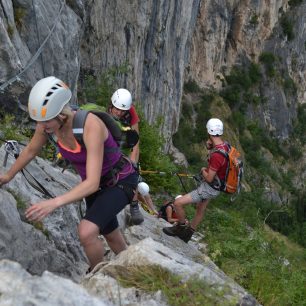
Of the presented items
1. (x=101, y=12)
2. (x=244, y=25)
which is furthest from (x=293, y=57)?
(x=101, y=12)

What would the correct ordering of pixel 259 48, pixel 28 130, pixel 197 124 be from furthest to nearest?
1. pixel 259 48
2. pixel 197 124
3. pixel 28 130

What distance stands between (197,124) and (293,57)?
68.5ft

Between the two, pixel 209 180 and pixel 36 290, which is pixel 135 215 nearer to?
pixel 209 180

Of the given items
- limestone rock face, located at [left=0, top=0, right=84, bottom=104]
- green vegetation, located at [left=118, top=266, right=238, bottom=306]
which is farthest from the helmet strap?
limestone rock face, located at [left=0, top=0, right=84, bottom=104]

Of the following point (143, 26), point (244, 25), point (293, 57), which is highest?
point (143, 26)

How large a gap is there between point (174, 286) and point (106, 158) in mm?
1048

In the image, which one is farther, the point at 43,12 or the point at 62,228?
the point at 43,12

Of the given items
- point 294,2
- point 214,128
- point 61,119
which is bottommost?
point 294,2

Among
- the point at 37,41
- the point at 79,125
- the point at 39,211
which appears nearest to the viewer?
the point at 39,211

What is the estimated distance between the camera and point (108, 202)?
388 centimetres

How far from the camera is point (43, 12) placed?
10516 mm

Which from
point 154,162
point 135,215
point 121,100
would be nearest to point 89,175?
point 121,100

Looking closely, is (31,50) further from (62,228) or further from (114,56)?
(114,56)

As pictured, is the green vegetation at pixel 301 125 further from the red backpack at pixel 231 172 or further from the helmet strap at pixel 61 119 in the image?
the helmet strap at pixel 61 119
